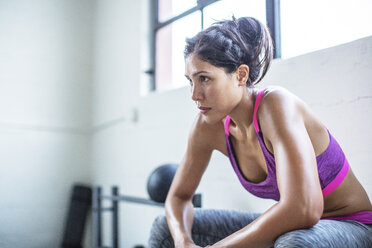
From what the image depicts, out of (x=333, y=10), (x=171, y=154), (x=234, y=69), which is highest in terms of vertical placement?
(x=333, y=10)

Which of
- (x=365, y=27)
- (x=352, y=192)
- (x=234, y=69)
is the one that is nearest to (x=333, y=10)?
(x=365, y=27)

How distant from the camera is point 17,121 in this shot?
3.37 m

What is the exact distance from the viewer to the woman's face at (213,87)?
1191mm

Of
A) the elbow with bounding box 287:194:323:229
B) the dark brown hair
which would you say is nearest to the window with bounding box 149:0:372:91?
the dark brown hair

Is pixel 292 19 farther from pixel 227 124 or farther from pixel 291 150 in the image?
pixel 291 150

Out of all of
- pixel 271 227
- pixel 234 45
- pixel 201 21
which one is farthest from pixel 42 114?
pixel 271 227

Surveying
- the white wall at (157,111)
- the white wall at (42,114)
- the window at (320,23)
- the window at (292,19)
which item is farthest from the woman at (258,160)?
the white wall at (42,114)

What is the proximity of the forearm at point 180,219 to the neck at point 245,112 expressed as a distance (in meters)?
0.38

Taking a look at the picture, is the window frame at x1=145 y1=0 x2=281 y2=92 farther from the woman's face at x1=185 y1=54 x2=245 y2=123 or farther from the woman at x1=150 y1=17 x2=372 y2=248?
the woman's face at x1=185 y1=54 x2=245 y2=123

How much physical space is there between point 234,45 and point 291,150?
0.40 meters

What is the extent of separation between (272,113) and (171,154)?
1519mm

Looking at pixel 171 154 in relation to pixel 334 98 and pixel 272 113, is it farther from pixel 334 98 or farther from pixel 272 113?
pixel 272 113

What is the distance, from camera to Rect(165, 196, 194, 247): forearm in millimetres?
1297

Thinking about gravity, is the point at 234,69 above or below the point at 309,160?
above
